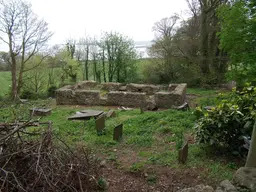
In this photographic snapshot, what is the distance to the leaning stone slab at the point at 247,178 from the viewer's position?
2755mm

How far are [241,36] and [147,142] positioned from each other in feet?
10.8

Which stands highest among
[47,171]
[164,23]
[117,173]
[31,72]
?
[164,23]

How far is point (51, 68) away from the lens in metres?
19.0

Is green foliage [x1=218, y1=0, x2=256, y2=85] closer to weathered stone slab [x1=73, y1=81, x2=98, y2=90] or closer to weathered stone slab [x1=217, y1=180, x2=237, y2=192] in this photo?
weathered stone slab [x1=217, y1=180, x2=237, y2=192]

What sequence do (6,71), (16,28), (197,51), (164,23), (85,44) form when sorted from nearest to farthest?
(16,28)
(6,71)
(197,51)
(164,23)
(85,44)

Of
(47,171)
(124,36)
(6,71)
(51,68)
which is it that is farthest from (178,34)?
(47,171)

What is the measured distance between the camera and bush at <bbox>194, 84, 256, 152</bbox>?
4.27m

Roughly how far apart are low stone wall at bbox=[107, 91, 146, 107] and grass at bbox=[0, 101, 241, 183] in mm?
2884

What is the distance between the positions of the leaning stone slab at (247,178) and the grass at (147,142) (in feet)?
2.11

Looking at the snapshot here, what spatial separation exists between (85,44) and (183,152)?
1885 cm

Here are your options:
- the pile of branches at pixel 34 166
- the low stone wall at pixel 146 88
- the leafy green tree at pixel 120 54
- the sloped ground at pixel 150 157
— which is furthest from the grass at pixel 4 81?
the pile of branches at pixel 34 166

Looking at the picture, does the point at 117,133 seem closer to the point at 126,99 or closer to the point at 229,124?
the point at 229,124

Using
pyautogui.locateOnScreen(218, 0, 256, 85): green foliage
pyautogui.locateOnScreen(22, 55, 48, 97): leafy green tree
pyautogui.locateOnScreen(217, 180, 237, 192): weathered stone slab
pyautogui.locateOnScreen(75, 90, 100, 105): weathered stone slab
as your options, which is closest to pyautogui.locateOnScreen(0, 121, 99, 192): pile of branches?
pyautogui.locateOnScreen(217, 180, 237, 192): weathered stone slab

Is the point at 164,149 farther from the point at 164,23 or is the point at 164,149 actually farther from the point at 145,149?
the point at 164,23
